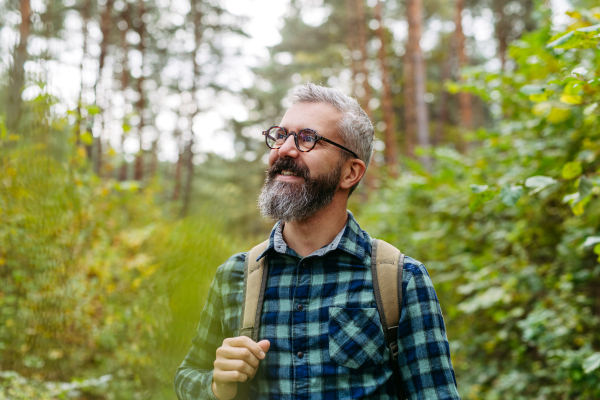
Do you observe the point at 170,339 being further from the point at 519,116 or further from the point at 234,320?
the point at 519,116

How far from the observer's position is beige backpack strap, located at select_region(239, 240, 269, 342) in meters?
1.43

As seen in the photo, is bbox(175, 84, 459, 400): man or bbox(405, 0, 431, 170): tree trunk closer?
bbox(175, 84, 459, 400): man

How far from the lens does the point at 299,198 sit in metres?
1.55

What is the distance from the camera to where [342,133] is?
165 cm

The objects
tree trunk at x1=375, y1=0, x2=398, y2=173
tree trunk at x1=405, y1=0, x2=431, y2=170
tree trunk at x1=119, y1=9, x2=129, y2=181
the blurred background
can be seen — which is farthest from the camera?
tree trunk at x1=375, y1=0, x2=398, y2=173

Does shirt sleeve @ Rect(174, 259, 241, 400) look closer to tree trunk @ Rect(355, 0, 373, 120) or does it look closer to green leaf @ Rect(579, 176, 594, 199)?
green leaf @ Rect(579, 176, 594, 199)

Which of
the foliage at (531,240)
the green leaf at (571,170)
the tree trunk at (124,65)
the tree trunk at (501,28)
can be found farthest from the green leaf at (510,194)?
the tree trunk at (501,28)


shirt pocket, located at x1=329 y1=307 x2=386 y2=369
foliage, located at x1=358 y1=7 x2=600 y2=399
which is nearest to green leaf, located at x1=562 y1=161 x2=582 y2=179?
foliage, located at x1=358 y1=7 x2=600 y2=399

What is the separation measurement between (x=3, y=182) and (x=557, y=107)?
3.72 meters

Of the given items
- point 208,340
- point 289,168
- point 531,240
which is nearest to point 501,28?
point 531,240

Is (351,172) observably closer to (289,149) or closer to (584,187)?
(289,149)

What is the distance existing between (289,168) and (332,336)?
663 mm

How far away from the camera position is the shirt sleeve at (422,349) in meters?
1.39

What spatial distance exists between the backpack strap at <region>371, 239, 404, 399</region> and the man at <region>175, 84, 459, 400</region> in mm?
25
